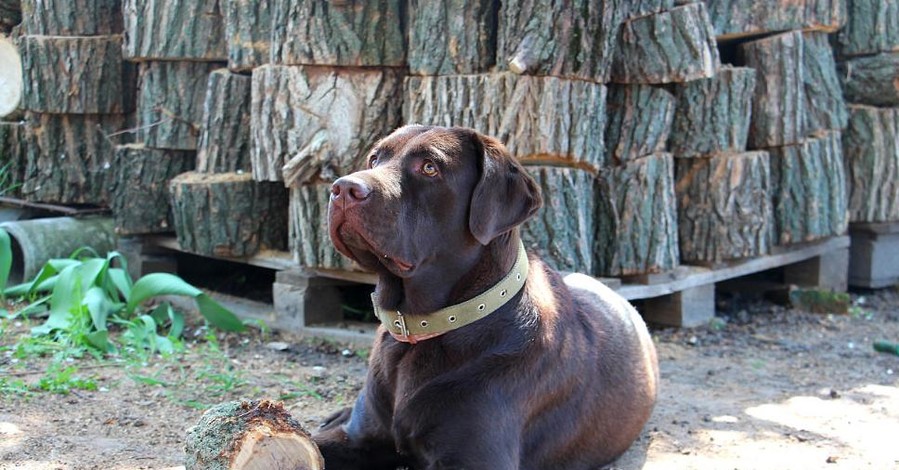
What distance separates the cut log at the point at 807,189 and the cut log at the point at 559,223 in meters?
1.78

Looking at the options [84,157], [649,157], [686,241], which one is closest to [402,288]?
[649,157]

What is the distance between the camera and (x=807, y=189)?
6082mm

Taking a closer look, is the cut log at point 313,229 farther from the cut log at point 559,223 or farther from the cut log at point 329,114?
the cut log at point 559,223

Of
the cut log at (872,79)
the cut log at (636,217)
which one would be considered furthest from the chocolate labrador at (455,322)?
the cut log at (872,79)

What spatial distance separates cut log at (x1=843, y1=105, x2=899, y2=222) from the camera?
6.45 metres

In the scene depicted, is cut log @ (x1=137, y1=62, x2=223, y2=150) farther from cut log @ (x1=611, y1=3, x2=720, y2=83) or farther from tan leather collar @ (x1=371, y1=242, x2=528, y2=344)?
tan leather collar @ (x1=371, y1=242, x2=528, y2=344)

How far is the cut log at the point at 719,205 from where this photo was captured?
18.5 ft

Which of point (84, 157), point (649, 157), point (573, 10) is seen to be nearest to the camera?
point (573, 10)

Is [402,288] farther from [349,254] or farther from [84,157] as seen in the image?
[84,157]

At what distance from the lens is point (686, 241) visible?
5758 millimetres

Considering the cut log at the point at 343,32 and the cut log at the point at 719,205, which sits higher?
the cut log at the point at 343,32

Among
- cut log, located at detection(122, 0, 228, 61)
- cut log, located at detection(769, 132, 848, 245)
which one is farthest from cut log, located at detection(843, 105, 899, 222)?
cut log, located at detection(122, 0, 228, 61)

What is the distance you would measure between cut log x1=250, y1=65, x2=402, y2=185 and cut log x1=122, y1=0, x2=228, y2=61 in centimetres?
93

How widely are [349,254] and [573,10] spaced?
2377 millimetres
